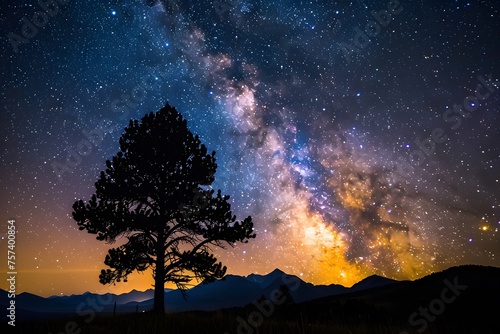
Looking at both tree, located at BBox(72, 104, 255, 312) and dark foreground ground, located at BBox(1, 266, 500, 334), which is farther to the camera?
tree, located at BBox(72, 104, 255, 312)

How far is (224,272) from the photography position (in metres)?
15.3

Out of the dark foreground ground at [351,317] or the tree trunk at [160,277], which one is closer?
the dark foreground ground at [351,317]

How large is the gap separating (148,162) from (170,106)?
3.58 m

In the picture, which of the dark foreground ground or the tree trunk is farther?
the tree trunk

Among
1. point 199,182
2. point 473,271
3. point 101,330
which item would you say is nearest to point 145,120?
point 199,182

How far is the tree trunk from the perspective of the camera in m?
14.5

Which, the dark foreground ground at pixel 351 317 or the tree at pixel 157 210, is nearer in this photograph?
the dark foreground ground at pixel 351 317

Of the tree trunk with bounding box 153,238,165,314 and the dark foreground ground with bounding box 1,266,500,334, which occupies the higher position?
the tree trunk with bounding box 153,238,165,314

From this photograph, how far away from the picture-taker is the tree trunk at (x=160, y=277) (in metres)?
14.5

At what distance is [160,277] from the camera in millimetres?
14883

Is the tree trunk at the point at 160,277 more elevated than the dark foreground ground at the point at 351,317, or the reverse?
the tree trunk at the point at 160,277

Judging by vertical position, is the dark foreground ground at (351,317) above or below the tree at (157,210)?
below

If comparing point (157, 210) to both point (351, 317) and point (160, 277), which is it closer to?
point (160, 277)

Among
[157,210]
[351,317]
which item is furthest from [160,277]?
[351,317]
